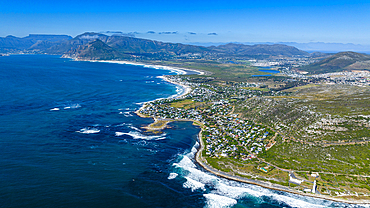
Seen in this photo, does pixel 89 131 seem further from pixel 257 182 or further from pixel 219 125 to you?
pixel 257 182

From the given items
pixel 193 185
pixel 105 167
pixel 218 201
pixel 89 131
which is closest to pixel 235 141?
pixel 193 185

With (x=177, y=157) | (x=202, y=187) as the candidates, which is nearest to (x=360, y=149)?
(x=202, y=187)

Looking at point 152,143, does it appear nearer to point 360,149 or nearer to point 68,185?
point 68,185

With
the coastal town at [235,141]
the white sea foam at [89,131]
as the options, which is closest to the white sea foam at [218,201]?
the coastal town at [235,141]

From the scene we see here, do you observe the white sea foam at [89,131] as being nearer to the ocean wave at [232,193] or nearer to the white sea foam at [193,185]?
the ocean wave at [232,193]

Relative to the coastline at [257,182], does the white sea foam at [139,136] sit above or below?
above

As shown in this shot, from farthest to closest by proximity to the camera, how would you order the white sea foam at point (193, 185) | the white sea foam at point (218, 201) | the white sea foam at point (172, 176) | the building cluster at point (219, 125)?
the building cluster at point (219, 125) → the white sea foam at point (172, 176) → the white sea foam at point (193, 185) → the white sea foam at point (218, 201)

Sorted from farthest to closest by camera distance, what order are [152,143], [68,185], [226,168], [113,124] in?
1. [113,124]
2. [152,143]
3. [226,168]
4. [68,185]

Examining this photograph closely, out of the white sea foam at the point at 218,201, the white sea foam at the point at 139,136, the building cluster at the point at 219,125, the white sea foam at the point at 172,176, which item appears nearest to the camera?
the white sea foam at the point at 218,201
